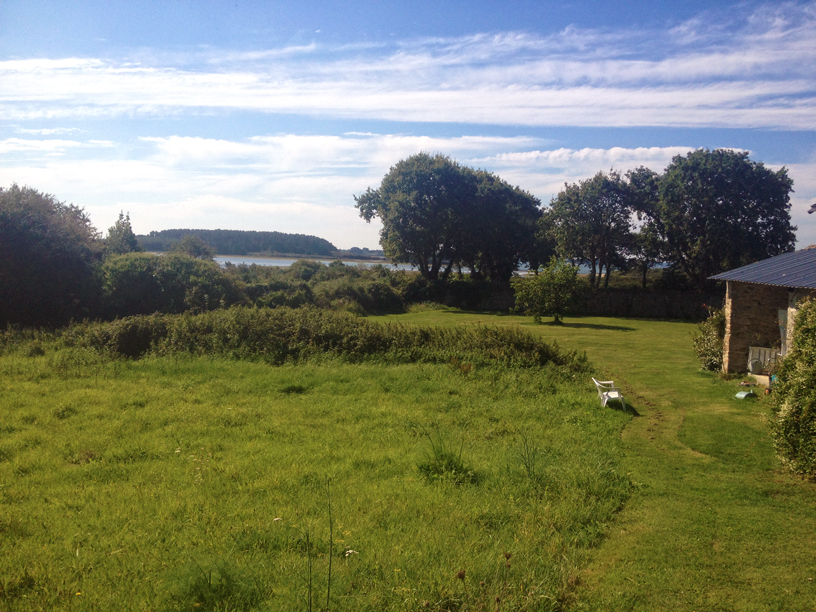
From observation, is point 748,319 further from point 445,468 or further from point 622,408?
point 445,468

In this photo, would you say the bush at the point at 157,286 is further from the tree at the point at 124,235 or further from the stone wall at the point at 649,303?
the stone wall at the point at 649,303

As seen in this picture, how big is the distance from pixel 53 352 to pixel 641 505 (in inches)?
612

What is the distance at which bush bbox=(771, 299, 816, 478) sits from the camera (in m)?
6.75

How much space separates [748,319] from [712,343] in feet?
4.66

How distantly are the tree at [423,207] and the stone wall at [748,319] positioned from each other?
26.8 metres

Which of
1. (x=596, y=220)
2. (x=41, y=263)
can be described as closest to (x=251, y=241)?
(x=596, y=220)

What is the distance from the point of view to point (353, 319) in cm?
1739

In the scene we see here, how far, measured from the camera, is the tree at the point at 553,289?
28.6 meters

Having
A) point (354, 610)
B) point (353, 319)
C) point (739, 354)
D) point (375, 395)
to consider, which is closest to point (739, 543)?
point (354, 610)

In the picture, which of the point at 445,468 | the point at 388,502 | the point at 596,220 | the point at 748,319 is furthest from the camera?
the point at 596,220

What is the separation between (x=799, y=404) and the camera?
271 inches

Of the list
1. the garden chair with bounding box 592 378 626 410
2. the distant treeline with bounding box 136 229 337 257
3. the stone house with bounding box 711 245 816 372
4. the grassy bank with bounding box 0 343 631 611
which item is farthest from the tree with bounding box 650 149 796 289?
the distant treeline with bounding box 136 229 337 257

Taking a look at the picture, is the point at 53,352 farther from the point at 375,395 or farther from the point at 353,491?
the point at 353,491

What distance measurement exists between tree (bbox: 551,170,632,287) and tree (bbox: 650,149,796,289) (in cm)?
469
